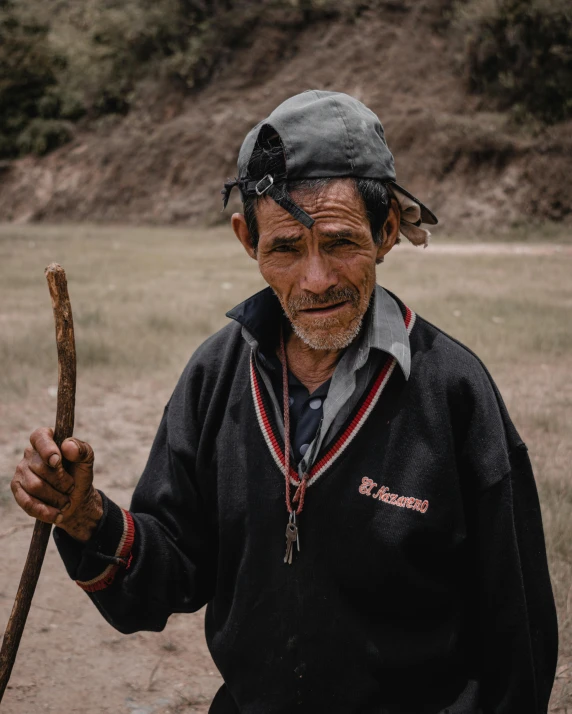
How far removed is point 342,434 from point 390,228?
49 centimetres

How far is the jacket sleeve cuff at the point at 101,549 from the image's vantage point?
57.6 inches

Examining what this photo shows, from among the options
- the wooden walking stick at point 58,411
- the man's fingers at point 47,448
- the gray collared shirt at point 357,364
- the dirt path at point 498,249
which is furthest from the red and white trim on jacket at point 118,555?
the dirt path at point 498,249

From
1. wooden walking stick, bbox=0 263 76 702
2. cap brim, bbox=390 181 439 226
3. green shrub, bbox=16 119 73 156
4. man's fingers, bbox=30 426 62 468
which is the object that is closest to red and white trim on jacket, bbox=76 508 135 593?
wooden walking stick, bbox=0 263 76 702

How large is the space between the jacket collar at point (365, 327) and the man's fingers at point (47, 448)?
443 millimetres

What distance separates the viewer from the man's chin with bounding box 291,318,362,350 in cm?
155

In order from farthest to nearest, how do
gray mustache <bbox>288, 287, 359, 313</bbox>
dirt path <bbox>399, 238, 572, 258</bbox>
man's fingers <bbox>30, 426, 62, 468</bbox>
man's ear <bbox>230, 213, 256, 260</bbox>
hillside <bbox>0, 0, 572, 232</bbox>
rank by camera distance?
hillside <bbox>0, 0, 572, 232</bbox> < dirt path <bbox>399, 238, 572, 258</bbox> < man's ear <bbox>230, 213, 256, 260</bbox> < gray mustache <bbox>288, 287, 359, 313</bbox> < man's fingers <bbox>30, 426, 62, 468</bbox>

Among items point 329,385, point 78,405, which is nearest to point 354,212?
point 329,385

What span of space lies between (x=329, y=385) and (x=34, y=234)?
1925cm

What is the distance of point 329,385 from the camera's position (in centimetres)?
156

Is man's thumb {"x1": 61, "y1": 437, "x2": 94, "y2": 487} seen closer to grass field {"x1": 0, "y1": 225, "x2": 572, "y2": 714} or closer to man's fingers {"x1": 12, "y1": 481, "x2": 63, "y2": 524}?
man's fingers {"x1": 12, "y1": 481, "x2": 63, "y2": 524}

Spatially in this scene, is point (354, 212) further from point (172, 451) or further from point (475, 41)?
point (475, 41)

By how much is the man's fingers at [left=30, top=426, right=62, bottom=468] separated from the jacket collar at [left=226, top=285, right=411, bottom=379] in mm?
443

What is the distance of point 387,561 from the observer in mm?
1441

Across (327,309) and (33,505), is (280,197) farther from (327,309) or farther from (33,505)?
(33,505)
